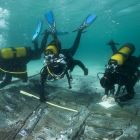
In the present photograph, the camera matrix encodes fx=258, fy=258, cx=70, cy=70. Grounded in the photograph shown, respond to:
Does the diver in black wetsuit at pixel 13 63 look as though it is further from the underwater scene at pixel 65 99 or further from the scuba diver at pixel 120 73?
the scuba diver at pixel 120 73

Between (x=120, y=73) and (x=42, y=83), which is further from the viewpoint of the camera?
(x=42, y=83)

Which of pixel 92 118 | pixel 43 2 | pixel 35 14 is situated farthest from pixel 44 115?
pixel 35 14

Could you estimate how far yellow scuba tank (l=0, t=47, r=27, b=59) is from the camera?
9938 millimetres

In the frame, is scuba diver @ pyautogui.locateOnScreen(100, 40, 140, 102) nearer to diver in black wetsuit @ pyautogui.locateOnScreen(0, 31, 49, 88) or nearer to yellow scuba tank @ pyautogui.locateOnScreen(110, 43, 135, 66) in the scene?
yellow scuba tank @ pyautogui.locateOnScreen(110, 43, 135, 66)

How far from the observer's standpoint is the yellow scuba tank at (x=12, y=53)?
391 inches

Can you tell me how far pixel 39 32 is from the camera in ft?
37.4

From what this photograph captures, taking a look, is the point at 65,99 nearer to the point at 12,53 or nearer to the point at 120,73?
the point at 120,73

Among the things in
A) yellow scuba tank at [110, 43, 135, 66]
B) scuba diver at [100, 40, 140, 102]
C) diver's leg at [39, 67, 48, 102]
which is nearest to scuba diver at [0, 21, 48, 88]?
diver's leg at [39, 67, 48, 102]

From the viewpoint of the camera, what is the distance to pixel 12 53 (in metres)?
10.2

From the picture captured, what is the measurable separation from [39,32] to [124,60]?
4514 millimetres

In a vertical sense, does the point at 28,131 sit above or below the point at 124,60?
below

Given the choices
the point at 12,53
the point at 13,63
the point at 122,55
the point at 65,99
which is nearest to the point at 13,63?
the point at 13,63

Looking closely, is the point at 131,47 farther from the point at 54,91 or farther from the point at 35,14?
the point at 35,14

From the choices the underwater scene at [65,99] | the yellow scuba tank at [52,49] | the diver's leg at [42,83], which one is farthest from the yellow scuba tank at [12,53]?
the diver's leg at [42,83]
